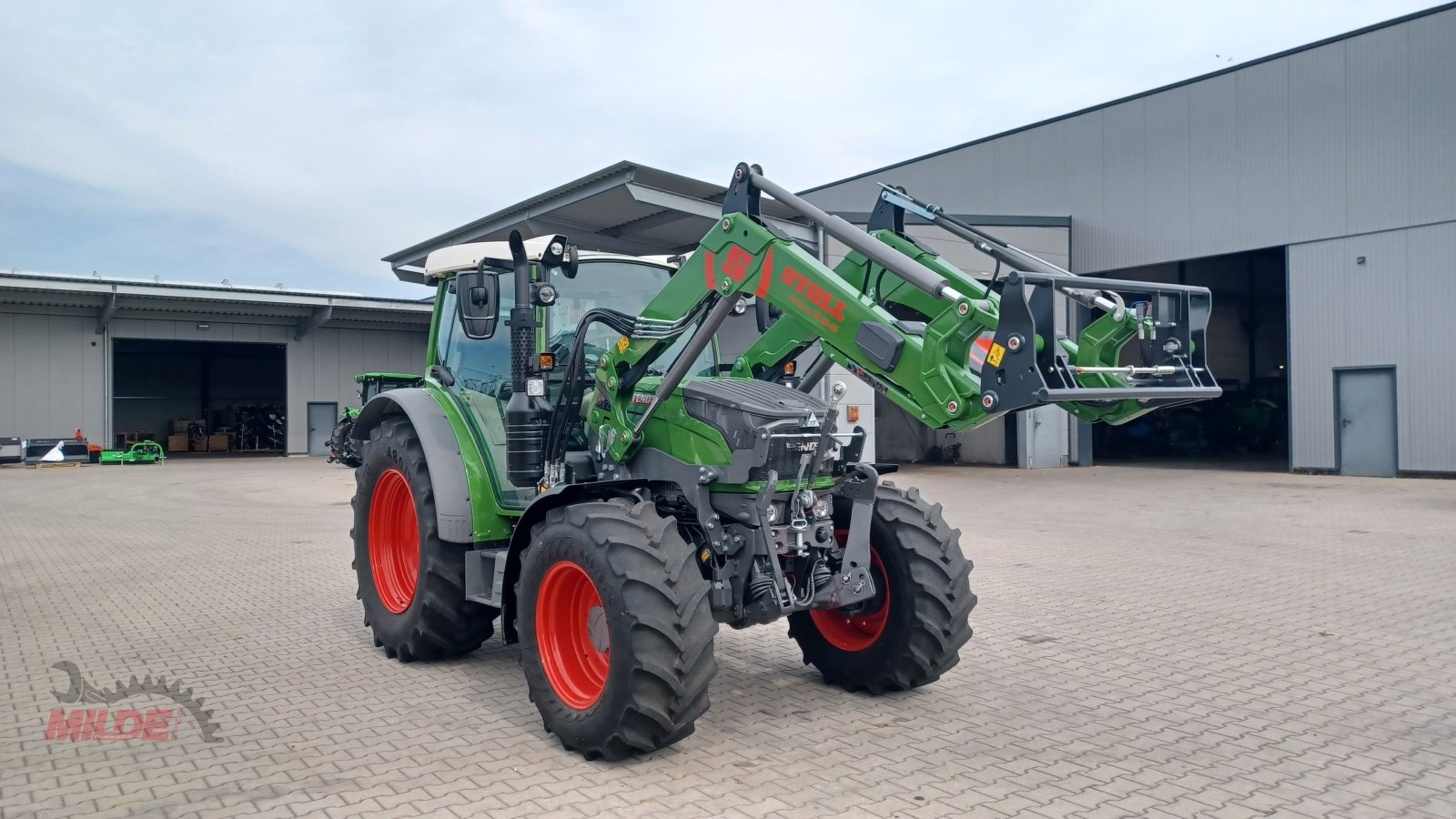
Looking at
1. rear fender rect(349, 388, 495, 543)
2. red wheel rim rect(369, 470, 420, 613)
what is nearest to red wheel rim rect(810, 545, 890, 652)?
rear fender rect(349, 388, 495, 543)

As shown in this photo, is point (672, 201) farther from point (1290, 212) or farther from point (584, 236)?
point (1290, 212)

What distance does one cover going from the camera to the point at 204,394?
129 feet

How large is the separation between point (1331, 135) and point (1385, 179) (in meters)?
1.37

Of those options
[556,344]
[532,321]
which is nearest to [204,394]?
A: [556,344]

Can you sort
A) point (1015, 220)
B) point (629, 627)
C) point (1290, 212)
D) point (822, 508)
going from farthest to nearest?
point (1015, 220) → point (1290, 212) → point (822, 508) → point (629, 627)

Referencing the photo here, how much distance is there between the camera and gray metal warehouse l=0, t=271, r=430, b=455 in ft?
89.7

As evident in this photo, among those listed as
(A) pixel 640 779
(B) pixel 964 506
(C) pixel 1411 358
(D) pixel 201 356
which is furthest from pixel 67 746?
(D) pixel 201 356

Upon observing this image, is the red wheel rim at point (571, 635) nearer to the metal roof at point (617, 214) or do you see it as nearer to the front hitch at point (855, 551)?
the front hitch at point (855, 551)

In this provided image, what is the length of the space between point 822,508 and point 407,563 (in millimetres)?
3137

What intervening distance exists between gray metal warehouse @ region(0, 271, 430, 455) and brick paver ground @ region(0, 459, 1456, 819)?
68.6 ft

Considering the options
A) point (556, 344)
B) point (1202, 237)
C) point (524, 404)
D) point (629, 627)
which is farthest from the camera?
point (1202, 237)

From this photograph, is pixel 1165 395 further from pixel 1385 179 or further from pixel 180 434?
pixel 180 434

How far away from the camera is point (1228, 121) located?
2116 centimetres

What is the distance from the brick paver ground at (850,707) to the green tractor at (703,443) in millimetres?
342
